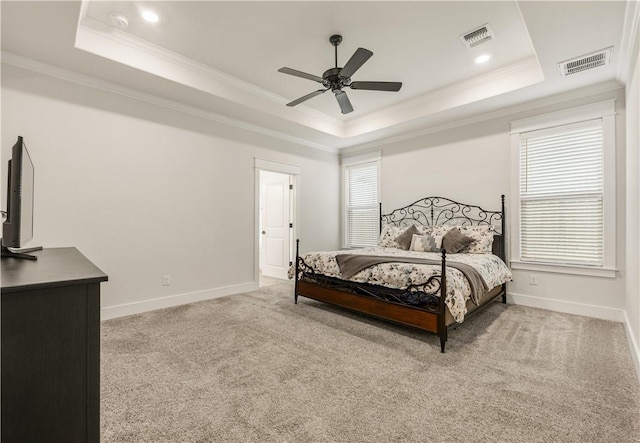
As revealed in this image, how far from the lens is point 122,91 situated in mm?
3541

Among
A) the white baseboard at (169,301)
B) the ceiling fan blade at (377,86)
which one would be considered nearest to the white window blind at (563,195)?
the ceiling fan blade at (377,86)

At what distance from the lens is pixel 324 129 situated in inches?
204

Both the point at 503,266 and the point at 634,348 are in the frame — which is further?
the point at 503,266

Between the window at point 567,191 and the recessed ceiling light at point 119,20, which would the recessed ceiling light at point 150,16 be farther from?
the window at point 567,191

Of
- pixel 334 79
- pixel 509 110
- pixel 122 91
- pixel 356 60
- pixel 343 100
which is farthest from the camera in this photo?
pixel 509 110

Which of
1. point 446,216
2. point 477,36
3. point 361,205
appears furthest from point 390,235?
point 477,36

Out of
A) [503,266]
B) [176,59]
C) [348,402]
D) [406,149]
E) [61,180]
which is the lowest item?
[348,402]

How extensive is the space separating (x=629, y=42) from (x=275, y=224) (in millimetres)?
5196

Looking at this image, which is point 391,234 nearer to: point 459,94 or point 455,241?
point 455,241

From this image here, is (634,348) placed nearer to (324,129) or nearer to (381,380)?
(381,380)

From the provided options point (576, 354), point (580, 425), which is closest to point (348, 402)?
point (580, 425)

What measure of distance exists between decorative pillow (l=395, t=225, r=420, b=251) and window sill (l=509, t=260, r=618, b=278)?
4.36 ft

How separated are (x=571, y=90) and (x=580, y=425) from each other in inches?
147

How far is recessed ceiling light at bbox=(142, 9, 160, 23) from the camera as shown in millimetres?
2689
